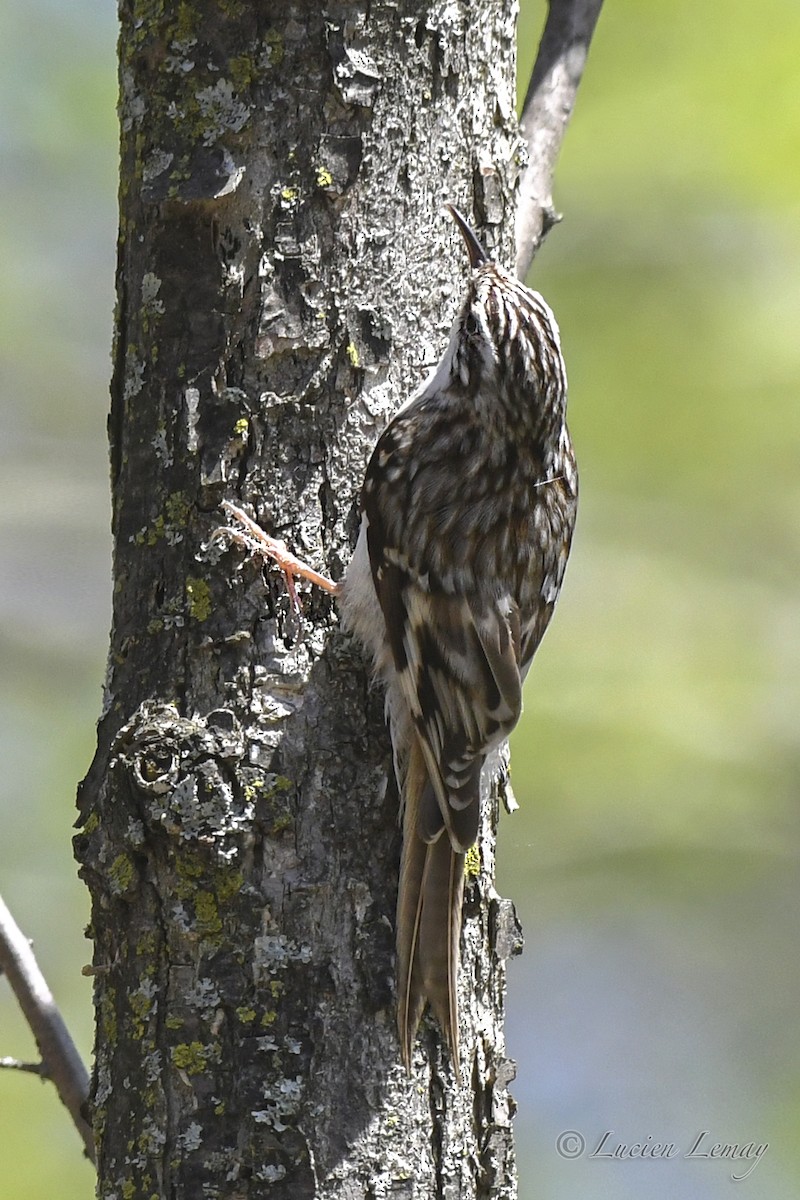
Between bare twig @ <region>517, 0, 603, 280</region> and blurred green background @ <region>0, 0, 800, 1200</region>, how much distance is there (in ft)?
5.80

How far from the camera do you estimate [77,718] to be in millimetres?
4176

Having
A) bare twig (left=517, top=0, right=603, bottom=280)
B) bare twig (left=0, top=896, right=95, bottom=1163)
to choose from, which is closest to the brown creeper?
bare twig (left=517, top=0, right=603, bottom=280)

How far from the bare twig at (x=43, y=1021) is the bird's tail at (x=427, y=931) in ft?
1.70

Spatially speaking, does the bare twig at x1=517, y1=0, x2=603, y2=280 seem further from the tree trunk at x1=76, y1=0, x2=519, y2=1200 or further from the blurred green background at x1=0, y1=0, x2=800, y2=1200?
the blurred green background at x1=0, y1=0, x2=800, y2=1200

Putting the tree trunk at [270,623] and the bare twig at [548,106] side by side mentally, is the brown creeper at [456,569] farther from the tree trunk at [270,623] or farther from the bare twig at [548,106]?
the bare twig at [548,106]

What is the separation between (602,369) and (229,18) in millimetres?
2651

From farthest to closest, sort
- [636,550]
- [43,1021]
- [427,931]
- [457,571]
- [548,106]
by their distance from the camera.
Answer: [636,550]
[548,106]
[457,571]
[43,1021]
[427,931]

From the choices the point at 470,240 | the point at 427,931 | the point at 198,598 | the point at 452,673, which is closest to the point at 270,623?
the point at 198,598

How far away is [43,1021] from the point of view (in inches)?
78.7

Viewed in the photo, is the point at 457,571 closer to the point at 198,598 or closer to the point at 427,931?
the point at 198,598

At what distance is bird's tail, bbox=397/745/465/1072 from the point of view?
1.77 m

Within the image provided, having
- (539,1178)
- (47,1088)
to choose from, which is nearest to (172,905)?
(47,1088)

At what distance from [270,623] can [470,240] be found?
0.64 m

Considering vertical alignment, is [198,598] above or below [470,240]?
below
